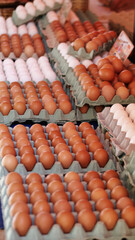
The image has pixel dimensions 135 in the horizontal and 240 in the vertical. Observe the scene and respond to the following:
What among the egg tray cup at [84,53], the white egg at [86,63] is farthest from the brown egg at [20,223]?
the egg tray cup at [84,53]

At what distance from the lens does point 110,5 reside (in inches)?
211

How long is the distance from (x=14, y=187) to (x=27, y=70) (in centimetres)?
199

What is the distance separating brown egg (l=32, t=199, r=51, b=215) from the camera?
1.89 meters

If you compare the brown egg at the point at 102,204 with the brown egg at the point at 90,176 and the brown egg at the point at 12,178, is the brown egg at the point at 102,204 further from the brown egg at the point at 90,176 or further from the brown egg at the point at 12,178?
the brown egg at the point at 12,178

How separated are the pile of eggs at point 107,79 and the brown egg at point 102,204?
1.27 meters

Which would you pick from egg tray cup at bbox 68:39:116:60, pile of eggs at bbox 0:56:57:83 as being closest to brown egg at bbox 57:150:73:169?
pile of eggs at bbox 0:56:57:83

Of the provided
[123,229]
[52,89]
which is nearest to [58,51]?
[52,89]

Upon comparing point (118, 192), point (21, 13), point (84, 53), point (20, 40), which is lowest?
point (20, 40)

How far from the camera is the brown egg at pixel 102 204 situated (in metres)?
1.95

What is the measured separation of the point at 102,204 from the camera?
1.96 m

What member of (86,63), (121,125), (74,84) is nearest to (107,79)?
(74,84)

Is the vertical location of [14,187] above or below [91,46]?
above

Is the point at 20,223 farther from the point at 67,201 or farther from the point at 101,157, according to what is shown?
the point at 101,157

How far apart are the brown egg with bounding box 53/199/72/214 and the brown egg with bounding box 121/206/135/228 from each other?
251 mm
